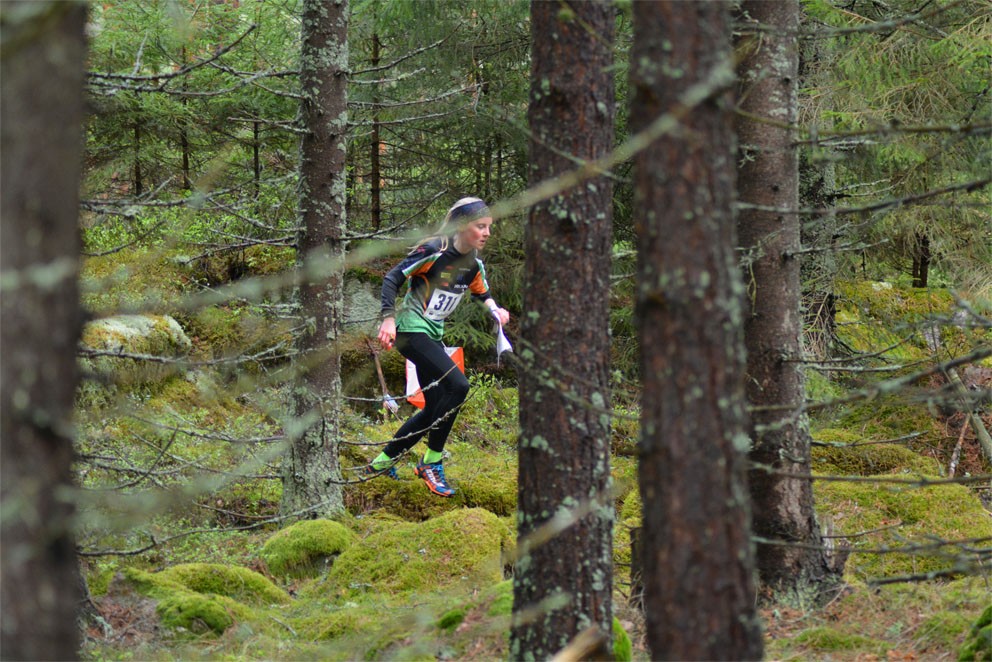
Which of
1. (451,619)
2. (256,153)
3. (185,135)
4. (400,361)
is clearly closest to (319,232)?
(451,619)

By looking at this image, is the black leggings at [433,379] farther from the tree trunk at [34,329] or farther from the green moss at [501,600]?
the tree trunk at [34,329]

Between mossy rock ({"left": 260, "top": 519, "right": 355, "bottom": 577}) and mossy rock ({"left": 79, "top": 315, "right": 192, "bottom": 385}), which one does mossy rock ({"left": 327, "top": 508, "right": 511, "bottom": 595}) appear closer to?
mossy rock ({"left": 260, "top": 519, "right": 355, "bottom": 577})

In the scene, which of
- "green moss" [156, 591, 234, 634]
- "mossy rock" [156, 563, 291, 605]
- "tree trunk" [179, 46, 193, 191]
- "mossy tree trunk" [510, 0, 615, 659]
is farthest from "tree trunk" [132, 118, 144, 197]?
"mossy tree trunk" [510, 0, 615, 659]

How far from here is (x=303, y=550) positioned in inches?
296

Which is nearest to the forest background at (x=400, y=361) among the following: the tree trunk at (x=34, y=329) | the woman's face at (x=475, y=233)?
the tree trunk at (x=34, y=329)

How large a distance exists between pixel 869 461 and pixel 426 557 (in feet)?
18.1

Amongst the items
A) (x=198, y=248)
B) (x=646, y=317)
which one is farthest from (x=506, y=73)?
(x=646, y=317)

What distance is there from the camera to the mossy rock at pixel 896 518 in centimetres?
773

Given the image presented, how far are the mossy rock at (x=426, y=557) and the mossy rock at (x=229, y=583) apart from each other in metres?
0.49

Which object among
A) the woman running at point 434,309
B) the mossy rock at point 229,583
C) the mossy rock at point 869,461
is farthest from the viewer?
the mossy rock at point 869,461

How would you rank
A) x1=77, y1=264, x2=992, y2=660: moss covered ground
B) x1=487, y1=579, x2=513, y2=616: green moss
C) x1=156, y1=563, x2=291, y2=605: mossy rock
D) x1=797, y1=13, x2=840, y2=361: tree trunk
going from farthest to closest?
x1=797, y1=13, x2=840, y2=361: tree trunk < x1=156, y1=563, x2=291, y2=605: mossy rock < x1=487, y1=579, x2=513, y2=616: green moss < x1=77, y1=264, x2=992, y2=660: moss covered ground

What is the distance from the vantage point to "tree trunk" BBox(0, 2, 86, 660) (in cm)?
206

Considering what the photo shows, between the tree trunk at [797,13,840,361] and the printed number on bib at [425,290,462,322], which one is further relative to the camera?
the tree trunk at [797,13,840,361]

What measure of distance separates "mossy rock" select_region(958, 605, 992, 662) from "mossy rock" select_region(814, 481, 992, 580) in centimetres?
267
